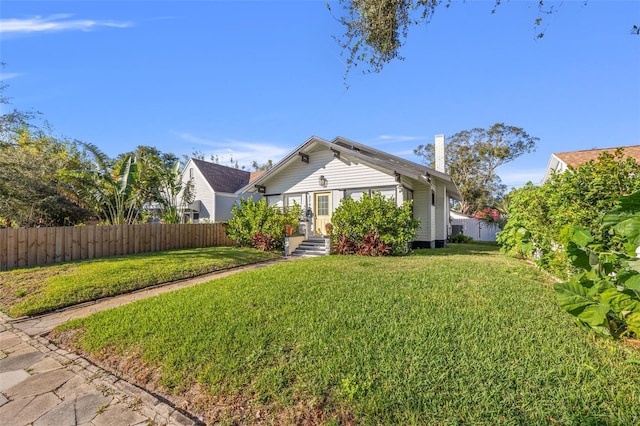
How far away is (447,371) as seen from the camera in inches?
112

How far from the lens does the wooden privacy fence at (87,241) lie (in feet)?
29.7

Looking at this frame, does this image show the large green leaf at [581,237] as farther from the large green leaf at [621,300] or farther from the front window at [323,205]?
the front window at [323,205]

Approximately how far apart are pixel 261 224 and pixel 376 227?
5.77m

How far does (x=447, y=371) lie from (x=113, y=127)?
23.5 meters

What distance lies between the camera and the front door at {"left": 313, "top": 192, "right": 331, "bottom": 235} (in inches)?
578

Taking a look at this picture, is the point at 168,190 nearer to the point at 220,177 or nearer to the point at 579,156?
the point at 220,177

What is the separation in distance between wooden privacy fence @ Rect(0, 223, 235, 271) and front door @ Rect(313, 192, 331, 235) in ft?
19.6

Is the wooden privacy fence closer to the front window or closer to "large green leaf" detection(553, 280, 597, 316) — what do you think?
the front window

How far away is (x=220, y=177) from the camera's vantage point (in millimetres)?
26047

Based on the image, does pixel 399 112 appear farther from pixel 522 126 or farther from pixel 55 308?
pixel 522 126

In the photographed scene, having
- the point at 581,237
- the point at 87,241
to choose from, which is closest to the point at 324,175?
the point at 87,241

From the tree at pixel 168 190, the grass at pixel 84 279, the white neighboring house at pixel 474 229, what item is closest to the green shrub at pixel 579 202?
the grass at pixel 84 279

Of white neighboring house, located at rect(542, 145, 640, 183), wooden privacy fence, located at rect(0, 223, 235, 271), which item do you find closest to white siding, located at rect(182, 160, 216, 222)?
wooden privacy fence, located at rect(0, 223, 235, 271)

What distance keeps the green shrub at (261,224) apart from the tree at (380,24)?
889 centimetres
